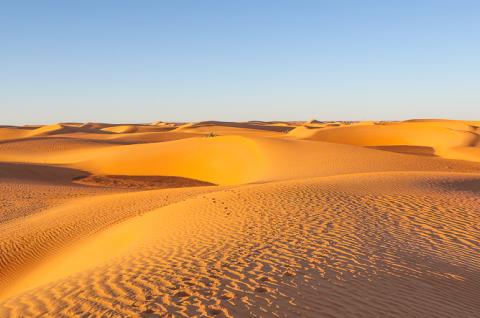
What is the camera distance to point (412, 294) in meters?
5.92

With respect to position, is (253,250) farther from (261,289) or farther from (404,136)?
(404,136)

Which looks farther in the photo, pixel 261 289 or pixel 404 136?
pixel 404 136

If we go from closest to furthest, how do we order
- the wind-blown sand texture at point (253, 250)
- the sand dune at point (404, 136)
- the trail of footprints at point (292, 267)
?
the trail of footprints at point (292, 267) < the wind-blown sand texture at point (253, 250) < the sand dune at point (404, 136)

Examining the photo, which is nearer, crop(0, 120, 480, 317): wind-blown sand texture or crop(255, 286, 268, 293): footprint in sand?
crop(0, 120, 480, 317): wind-blown sand texture

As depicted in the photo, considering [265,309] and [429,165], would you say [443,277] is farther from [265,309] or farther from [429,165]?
[429,165]

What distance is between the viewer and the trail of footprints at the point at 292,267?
541 centimetres

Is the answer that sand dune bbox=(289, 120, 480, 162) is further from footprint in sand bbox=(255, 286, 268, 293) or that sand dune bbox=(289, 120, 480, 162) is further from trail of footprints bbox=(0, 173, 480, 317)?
footprint in sand bbox=(255, 286, 268, 293)

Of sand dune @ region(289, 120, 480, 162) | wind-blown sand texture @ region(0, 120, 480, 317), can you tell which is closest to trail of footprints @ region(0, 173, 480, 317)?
wind-blown sand texture @ region(0, 120, 480, 317)

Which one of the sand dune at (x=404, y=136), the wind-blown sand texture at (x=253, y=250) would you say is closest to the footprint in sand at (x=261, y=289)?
the wind-blown sand texture at (x=253, y=250)

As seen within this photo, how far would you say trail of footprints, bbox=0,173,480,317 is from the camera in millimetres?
5406

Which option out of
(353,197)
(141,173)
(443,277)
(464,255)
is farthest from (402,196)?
(141,173)

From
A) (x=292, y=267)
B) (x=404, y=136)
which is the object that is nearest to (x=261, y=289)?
(x=292, y=267)

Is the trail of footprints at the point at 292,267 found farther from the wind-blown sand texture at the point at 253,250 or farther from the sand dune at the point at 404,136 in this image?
the sand dune at the point at 404,136

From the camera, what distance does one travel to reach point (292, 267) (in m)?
6.89
